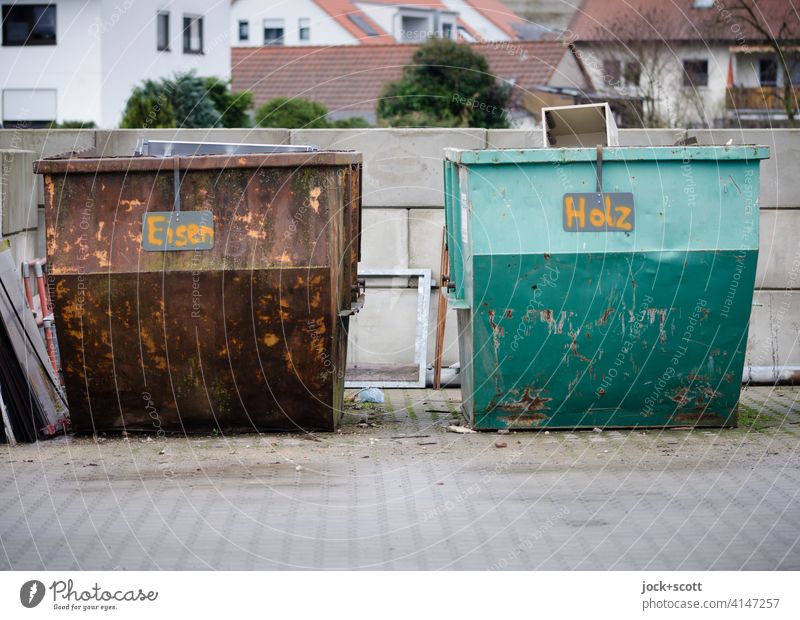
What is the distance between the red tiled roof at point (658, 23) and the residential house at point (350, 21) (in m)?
16.5

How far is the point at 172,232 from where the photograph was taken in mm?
7555

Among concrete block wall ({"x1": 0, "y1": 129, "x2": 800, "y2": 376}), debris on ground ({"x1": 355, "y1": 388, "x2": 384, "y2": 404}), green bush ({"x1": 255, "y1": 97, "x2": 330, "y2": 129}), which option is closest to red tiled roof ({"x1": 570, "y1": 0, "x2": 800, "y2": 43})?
green bush ({"x1": 255, "y1": 97, "x2": 330, "y2": 129})

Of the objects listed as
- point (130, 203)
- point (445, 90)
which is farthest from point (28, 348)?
point (445, 90)

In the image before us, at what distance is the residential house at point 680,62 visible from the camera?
2791 centimetres

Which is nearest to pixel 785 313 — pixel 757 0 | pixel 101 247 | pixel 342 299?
pixel 342 299

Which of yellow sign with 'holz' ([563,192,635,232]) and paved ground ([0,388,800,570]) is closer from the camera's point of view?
paved ground ([0,388,800,570])

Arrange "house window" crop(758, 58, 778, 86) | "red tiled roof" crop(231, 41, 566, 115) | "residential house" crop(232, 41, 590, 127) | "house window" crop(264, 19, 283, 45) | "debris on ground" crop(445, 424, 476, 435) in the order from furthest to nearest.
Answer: "house window" crop(264, 19, 283, 45) → "red tiled roof" crop(231, 41, 566, 115) → "residential house" crop(232, 41, 590, 127) → "house window" crop(758, 58, 778, 86) → "debris on ground" crop(445, 424, 476, 435)

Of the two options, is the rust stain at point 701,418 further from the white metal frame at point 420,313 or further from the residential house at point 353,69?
the residential house at point 353,69

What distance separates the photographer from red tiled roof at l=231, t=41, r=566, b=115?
40.2 meters

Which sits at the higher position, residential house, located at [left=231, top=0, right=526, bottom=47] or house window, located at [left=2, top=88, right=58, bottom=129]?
residential house, located at [left=231, top=0, right=526, bottom=47]

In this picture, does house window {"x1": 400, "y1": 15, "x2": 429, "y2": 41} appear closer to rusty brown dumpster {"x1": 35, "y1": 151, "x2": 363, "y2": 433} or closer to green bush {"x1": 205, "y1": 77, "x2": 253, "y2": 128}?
green bush {"x1": 205, "y1": 77, "x2": 253, "y2": 128}

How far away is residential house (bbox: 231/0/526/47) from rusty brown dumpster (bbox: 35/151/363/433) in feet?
138

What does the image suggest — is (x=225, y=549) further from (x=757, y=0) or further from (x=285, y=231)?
(x=757, y=0)

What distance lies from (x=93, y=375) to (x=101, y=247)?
0.81 meters
